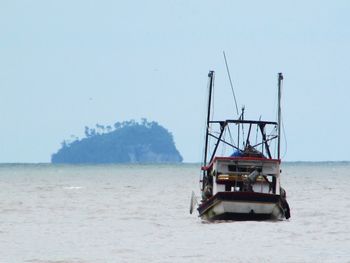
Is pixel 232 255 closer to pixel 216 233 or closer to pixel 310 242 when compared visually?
pixel 310 242

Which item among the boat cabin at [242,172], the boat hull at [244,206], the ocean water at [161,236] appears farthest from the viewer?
the boat cabin at [242,172]

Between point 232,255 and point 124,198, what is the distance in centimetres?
4331

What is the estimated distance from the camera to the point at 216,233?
131 ft

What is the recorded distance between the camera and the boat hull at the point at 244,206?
4281 centimetres

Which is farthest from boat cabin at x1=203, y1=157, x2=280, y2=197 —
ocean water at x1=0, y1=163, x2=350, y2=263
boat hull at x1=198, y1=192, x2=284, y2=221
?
ocean water at x1=0, y1=163, x2=350, y2=263

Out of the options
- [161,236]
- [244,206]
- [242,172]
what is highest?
[242,172]

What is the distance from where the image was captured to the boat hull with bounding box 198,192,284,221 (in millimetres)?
42812

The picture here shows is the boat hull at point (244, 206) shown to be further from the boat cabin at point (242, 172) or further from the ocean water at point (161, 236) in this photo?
the boat cabin at point (242, 172)

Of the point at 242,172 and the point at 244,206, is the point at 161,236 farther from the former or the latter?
the point at 242,172

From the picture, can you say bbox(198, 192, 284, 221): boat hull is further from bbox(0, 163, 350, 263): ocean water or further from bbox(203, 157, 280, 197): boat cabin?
bbox(203, 157, 280, 197): boat cabin

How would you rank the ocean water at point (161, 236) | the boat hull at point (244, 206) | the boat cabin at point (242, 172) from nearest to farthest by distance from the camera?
1. the ocean water at point (161, 236)
2. the boat hull at point (244, 206)
3. the boat cabin at point (242, 172)

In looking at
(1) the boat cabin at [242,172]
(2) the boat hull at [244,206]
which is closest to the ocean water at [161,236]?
(2) the boat hull at [244,206]

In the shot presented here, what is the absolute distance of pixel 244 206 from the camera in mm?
43125

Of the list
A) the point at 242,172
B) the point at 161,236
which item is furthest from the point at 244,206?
the point at 161,236
